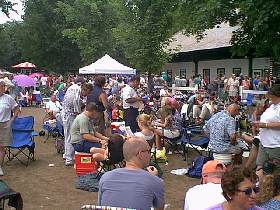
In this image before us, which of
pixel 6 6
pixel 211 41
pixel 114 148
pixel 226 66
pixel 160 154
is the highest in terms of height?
pixel 6 6

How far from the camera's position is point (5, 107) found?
796cm

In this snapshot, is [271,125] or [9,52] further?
[9,52]

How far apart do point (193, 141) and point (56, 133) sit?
3796mm

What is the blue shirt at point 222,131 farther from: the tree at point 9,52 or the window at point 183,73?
the tree at point 9,52

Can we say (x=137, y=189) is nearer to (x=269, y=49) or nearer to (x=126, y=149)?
(x=126, y=149)

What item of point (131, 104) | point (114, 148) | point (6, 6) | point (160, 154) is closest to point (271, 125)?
point (114, 148)

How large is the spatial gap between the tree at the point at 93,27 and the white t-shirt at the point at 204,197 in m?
32.2

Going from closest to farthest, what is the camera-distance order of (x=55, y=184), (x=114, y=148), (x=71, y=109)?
1. (x=114, y=148)
2. (x=55, y=184)
3. (x=71, y=109)

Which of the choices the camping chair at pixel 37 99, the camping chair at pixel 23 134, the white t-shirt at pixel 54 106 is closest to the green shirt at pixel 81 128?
the camping chair at pixel 23 134

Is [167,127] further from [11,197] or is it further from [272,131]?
[11,197]

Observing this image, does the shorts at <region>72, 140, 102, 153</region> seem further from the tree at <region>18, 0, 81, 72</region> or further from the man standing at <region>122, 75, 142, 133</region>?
the tree at <region>18, 0, 81, 72</region>

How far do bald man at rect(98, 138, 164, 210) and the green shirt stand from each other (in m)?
4.38

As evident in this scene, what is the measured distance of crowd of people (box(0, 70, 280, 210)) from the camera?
3.50 m

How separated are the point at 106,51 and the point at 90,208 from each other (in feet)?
114
